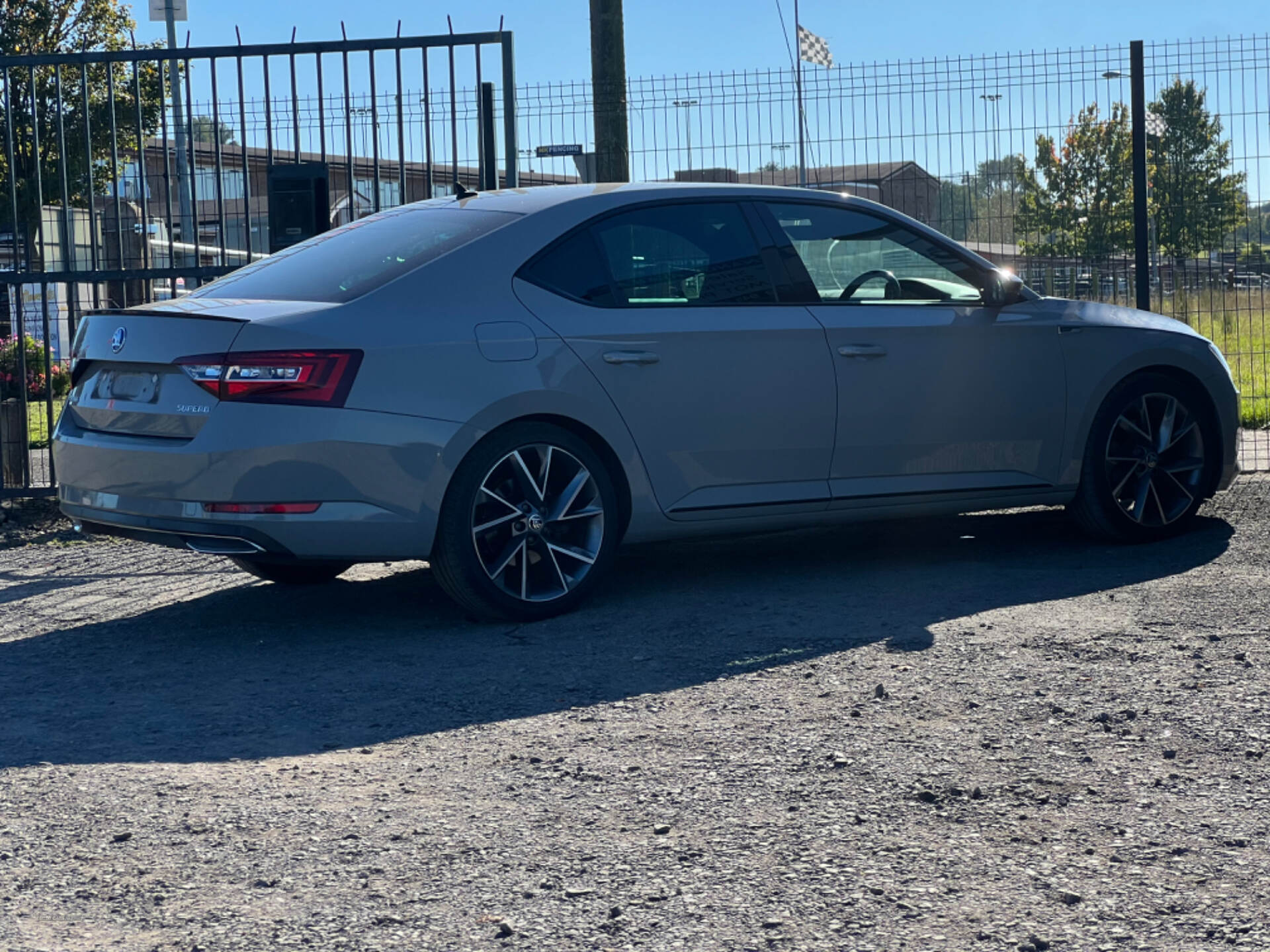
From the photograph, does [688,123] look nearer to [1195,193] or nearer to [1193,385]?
[1195,193]

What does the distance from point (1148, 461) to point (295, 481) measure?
399 cm

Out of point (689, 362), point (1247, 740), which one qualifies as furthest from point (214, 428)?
point (1247, 740)

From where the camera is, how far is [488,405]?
5.61m

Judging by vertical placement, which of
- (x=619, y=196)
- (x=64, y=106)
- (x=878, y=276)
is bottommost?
(x=878, y=276)

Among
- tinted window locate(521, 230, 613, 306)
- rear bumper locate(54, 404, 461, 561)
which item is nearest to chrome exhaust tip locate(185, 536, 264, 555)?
rear bumper locate(54, 404, 461, 561)

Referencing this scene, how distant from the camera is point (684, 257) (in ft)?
20.6

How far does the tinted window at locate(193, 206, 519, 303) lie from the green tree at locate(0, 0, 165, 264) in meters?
2.50

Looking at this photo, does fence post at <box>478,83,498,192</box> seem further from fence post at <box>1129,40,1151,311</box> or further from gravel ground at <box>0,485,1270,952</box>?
fence post at <box>1129,40,1151,311</box>

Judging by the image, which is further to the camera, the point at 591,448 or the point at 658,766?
the point at 591,448

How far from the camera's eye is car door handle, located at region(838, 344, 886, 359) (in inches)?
255

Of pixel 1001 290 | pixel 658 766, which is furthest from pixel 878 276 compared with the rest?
pixel 658 766

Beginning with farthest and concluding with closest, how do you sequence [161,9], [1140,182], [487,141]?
[161,9] < [1140,182] < [487,141]

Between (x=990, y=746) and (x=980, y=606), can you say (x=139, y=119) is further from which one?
(x=990, y=746)

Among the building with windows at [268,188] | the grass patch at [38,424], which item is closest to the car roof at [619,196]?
the building with windows at [268,188]
